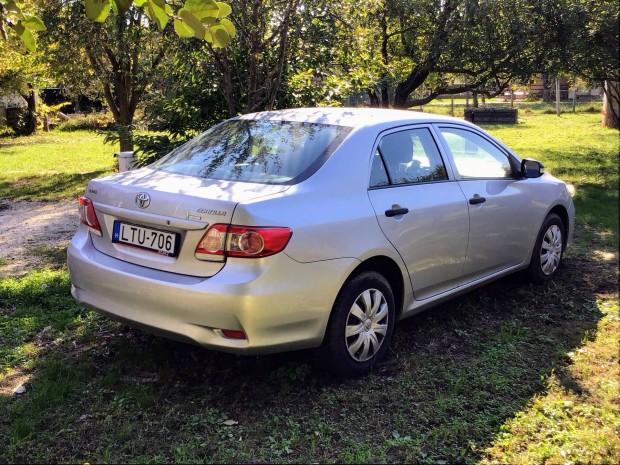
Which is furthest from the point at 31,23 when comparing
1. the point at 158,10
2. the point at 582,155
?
the point at 582,155

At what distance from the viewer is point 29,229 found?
789 centimetres

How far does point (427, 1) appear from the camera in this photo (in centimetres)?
1024

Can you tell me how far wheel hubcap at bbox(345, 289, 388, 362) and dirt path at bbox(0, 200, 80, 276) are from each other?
3.70m

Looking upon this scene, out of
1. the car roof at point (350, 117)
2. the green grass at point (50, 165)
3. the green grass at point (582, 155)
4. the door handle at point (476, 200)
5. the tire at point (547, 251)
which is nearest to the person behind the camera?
the car roof at point (350, 117)

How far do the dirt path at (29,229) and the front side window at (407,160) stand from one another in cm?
379

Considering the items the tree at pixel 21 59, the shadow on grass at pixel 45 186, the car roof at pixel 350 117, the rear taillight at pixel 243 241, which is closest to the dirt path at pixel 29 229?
the shadow on grass at pixel 45 186

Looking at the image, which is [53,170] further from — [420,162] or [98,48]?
[420,162]

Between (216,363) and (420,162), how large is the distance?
1949mm

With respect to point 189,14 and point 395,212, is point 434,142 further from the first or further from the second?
point 189,14

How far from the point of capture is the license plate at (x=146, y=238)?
11.1 ft

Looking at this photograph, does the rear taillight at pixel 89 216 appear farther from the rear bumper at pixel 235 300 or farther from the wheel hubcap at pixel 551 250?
the wheel hubcap at pixel 551 250

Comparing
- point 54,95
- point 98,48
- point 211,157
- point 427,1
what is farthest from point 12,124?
point 211,157

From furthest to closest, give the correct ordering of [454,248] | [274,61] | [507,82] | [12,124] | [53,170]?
[12,124] < [53,170] < [507,82] < [274,61] < [454,248]

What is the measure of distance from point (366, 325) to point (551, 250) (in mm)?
2679
